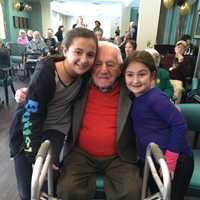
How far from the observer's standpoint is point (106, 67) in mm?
1227

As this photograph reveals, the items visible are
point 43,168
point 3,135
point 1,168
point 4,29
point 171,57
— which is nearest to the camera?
point 43,168

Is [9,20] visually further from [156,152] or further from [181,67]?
[156,152]

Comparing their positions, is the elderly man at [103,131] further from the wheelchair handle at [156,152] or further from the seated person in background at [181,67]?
the seated person in background at [181,67]

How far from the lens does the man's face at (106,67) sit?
4.01 feet

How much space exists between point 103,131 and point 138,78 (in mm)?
341

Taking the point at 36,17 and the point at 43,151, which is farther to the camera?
the point at 36,17

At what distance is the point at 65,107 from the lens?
4.17 feet

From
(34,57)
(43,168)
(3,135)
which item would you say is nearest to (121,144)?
(43,168)

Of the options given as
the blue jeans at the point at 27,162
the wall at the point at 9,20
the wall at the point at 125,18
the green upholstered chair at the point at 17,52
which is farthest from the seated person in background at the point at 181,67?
the wall at the point at 125,18

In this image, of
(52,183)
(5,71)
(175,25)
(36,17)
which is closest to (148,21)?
(175,25)

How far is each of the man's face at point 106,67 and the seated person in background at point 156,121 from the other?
70 mm

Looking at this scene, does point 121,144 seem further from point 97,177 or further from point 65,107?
point 65,107

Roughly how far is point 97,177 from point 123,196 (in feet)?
0.61

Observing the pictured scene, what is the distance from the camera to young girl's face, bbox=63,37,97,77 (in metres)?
1.15
